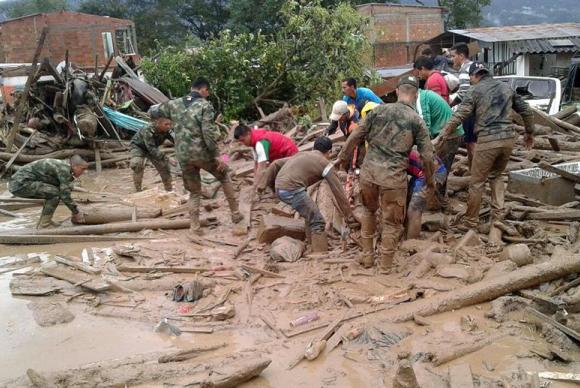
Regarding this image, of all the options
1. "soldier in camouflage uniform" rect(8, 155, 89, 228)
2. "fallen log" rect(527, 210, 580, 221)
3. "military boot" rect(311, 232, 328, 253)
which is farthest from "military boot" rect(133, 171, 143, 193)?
"fallen log" rect(527, 210, 580, 221)

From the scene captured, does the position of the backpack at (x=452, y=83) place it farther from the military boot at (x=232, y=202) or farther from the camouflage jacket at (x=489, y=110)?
the military boot at (x=232, y=202)

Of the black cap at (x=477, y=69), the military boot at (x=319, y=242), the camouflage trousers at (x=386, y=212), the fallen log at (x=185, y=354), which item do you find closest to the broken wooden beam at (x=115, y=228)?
the military boot at (x=319, y=242)

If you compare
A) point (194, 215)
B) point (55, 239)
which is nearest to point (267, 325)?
point (194, 215)

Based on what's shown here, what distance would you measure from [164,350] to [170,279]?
153cm

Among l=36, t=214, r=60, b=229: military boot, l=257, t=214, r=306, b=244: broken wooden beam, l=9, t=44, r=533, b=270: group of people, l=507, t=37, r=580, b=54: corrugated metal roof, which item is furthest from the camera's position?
l=507, t=37, r=580, b=54: corrugated metal roof

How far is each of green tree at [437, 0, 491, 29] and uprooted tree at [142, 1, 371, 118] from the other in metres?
24.5

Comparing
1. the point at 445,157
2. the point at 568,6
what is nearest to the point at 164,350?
the point at 445,157

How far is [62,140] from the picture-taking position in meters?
13.8

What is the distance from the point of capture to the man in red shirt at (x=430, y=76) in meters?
7.61

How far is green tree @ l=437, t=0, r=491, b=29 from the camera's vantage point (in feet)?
119

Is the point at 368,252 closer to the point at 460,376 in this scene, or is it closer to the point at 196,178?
the point at 460,376

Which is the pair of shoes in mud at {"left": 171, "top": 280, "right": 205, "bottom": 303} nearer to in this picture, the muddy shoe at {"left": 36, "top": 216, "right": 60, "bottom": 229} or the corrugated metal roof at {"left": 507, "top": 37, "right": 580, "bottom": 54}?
the muddy shoe at {"left": 36, "top": 216, "right": 60, "bottom": 229}

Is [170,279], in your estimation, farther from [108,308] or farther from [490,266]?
[490,266]

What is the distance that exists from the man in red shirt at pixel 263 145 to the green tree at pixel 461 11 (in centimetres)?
3277
